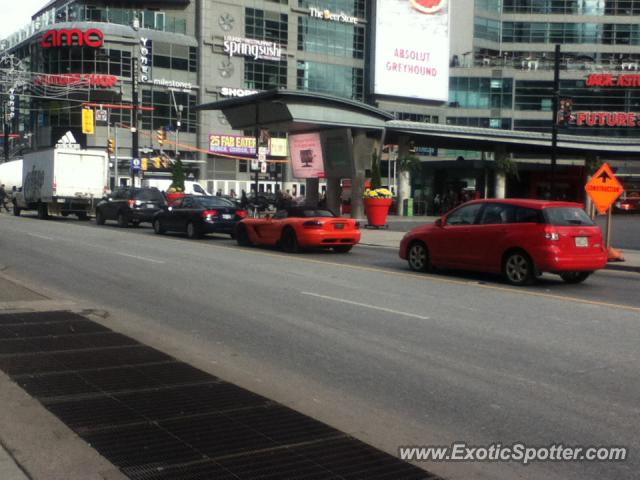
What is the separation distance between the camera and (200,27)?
73.3 metres

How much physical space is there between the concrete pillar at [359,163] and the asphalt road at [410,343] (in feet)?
69.4

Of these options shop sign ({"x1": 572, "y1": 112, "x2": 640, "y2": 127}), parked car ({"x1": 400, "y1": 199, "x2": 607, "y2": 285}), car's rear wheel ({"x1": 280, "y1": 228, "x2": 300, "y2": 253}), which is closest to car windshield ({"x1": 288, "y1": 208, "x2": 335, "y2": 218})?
car's rear wheel ({"x1": 280, "y1": 228, "x2": 300, "y2": 253})

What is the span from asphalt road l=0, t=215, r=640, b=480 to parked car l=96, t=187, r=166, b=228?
50.6 ft

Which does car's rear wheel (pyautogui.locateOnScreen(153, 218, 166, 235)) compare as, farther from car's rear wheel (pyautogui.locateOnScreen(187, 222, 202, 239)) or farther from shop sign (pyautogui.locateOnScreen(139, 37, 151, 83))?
shop sign (pyautogui.locateOnScreen(139, 37, 151, 83))

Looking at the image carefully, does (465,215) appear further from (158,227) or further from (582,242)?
(158,227)

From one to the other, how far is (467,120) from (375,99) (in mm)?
11904

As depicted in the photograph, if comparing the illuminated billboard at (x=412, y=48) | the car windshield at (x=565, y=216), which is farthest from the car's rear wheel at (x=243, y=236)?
the illuminated billboard at (x=412, y=48)

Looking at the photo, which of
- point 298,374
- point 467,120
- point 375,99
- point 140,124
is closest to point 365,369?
point 298,374

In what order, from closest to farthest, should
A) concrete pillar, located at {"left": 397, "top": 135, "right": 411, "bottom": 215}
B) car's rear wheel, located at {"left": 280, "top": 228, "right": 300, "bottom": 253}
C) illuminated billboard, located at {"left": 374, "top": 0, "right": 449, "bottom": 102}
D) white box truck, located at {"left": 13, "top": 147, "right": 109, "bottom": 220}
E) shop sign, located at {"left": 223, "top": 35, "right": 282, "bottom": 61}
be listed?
car's rear wheel, located at {"left": 280, "top": 228, "right": 300, "bottom": 253} → white box truck, located at {"left": 13, "top": 147, "right": 109, "bottom": 220} → concrete pillar, located at {"left": 397, "top": 135, "right": 411, "bottom": 215} → shop sign, located at {"left": 223, "top": 35, "right": 282, "bottom": 61} → illuminated billboard, located at {"left": 374, "top": 0, "right": 449, "bottom": 102}

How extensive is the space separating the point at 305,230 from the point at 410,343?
11.8 meters

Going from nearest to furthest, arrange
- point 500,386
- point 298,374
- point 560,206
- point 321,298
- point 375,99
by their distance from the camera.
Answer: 1. point 500,386
2. point 298,374
3. point 321,298
4. point 560,206
5. point 375,99

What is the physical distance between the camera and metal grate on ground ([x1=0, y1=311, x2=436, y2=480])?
4.87 metres

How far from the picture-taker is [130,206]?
32.6m

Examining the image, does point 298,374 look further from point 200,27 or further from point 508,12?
point 508,12
